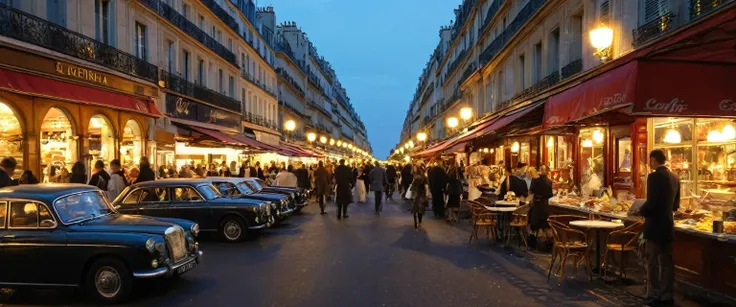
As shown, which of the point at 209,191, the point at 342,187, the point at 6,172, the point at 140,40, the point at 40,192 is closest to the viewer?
the point at 40,192

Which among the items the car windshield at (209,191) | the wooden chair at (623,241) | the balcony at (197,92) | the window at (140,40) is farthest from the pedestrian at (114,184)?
the wooden chair at (623,241)

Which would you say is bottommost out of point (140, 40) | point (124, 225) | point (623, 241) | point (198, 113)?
point (623, 241)

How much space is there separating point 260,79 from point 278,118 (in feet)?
21.0

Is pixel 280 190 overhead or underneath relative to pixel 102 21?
underneath

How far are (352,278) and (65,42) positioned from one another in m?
11.4

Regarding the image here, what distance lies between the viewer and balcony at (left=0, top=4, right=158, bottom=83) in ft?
43.9

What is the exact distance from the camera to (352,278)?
8703 mm

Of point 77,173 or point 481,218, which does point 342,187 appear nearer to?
point 481,218

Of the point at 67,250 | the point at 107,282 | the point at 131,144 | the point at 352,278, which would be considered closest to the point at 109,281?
the point at 107,282

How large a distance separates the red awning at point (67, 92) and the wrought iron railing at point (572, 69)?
13.3 metres

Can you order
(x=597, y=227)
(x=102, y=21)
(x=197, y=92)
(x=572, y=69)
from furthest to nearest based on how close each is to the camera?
(x=197, y=92), (x=102, y=21), (x=572, y=69), (x=597, y=227)

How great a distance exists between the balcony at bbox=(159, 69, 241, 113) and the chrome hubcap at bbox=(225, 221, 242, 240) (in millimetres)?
11986

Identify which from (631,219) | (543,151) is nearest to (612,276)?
(631,219)

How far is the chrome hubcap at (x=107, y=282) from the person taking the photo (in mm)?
7414
